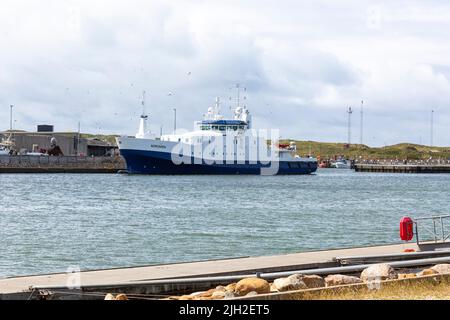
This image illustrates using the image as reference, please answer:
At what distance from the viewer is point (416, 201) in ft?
205

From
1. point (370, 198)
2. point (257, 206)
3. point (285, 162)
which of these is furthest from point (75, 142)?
point (257, 206)

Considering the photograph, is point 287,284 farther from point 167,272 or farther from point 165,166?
point 165,166

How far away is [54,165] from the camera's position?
120125 mm

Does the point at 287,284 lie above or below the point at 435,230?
below

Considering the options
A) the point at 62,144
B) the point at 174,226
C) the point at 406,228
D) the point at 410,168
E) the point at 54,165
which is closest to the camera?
the point at 406,228

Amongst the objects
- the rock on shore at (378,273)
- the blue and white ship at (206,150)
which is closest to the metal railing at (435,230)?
the rock on shore at (378,273)

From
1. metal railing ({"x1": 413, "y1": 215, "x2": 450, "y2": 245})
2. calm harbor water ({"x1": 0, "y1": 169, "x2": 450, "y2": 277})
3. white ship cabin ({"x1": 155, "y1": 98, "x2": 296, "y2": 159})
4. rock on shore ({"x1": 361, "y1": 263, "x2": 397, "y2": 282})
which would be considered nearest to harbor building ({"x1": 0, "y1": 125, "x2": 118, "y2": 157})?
white ship cabin ({"x1": 155, "y1": 98, "x2": 296, "y2": 159})

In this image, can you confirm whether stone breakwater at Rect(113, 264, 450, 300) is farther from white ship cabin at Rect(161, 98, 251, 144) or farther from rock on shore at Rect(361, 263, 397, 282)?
white ship cabin at Rect(161, 98, 251, 144)

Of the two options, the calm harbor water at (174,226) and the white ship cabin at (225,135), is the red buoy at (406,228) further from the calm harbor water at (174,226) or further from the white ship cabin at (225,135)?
the white ship cabin at (225,135)

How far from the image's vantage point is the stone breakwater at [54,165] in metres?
117

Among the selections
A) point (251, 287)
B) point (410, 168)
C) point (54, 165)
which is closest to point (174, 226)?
point (251, 287)

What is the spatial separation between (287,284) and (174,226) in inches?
963

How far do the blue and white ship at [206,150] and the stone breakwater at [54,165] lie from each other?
17.6 m

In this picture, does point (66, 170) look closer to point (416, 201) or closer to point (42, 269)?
point (416, 201)
